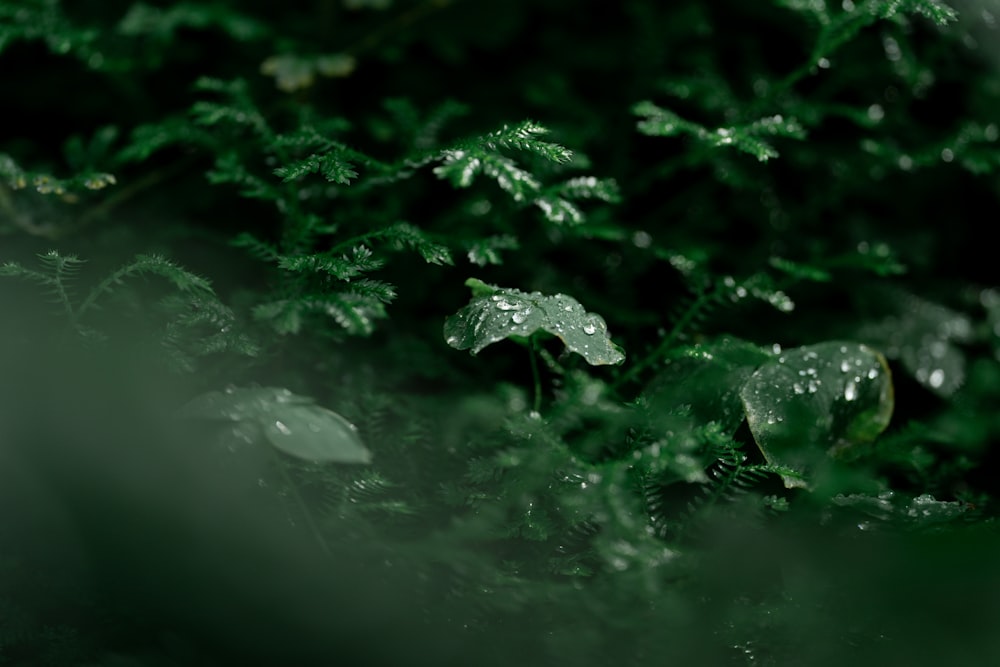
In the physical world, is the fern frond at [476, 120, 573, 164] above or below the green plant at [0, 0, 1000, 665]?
above

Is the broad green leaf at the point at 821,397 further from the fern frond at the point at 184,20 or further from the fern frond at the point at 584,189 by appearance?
the fern frond at the point at 184,20

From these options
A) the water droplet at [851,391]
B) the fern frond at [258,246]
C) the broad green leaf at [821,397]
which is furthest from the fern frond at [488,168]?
the water droplet at [851,391]

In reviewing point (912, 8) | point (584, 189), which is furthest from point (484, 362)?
point (912, 8)

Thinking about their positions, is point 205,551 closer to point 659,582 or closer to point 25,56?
point 659,582

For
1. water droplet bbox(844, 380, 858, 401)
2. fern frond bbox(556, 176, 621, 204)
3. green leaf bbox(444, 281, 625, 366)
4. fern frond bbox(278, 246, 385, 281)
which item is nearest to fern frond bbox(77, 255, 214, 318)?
fern frond bbox(278, 246, 385, 281)

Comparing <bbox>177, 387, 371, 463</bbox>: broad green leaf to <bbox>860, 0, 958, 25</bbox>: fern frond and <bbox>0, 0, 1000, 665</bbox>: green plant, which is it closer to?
<bbox>0, 0, 1000, 665</bbox>: green plant

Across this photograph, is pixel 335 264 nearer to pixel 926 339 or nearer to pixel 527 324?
pixel 527 324

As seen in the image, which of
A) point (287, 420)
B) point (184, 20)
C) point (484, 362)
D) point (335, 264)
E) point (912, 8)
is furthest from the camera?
point (184, 20)
